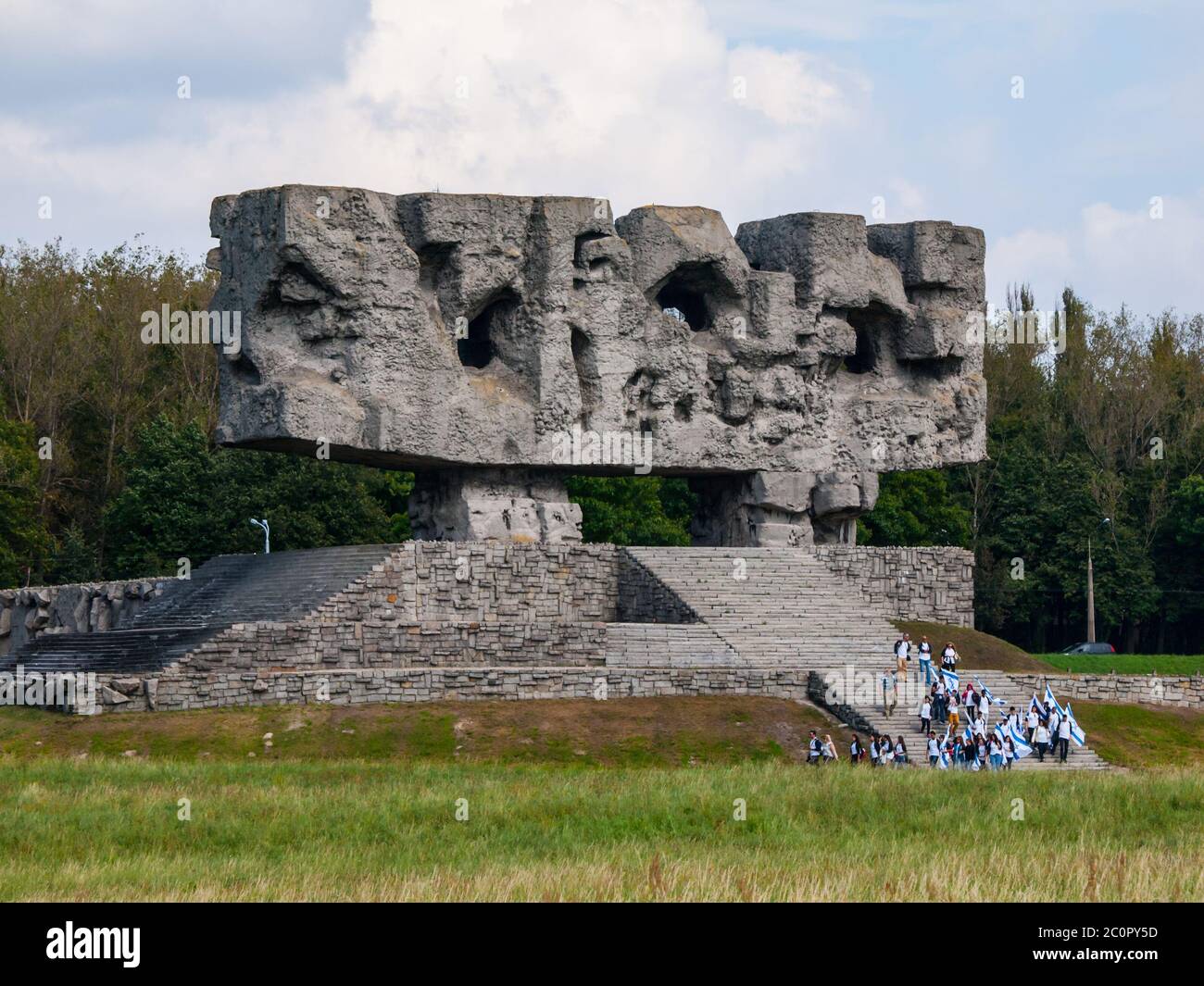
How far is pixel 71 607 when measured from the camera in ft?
132

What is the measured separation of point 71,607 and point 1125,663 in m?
22.5

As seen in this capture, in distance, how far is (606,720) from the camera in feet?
95.3

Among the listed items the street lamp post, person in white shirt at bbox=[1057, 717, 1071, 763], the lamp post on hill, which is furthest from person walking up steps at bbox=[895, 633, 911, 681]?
the lamp post on hill

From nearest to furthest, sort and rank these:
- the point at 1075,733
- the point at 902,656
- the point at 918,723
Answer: the point at 1075,733
the point at 918,723
the point at 902,656

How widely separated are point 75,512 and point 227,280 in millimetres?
21720

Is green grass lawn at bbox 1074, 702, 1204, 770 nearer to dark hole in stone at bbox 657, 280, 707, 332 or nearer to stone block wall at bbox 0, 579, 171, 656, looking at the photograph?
dark hole in stone at bbox 657, 280, 707, 332

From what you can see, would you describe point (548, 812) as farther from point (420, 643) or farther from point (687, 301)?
point (687, 301)

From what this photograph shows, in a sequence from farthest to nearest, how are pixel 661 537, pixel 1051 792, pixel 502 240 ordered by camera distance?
1. pixel 661 537
2. pixel 502 240
3. pixel 1051 792

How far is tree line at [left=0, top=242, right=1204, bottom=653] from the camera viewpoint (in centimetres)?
4862

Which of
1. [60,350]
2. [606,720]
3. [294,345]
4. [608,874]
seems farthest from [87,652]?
[60,350]

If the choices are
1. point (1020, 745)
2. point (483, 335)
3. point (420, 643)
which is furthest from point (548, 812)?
point (483, 335)

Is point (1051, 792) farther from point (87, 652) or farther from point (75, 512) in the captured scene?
point (75, 512)

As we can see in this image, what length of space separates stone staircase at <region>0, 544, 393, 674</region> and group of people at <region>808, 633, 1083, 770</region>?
29.9 ft

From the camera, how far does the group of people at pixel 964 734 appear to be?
27.8 meters
